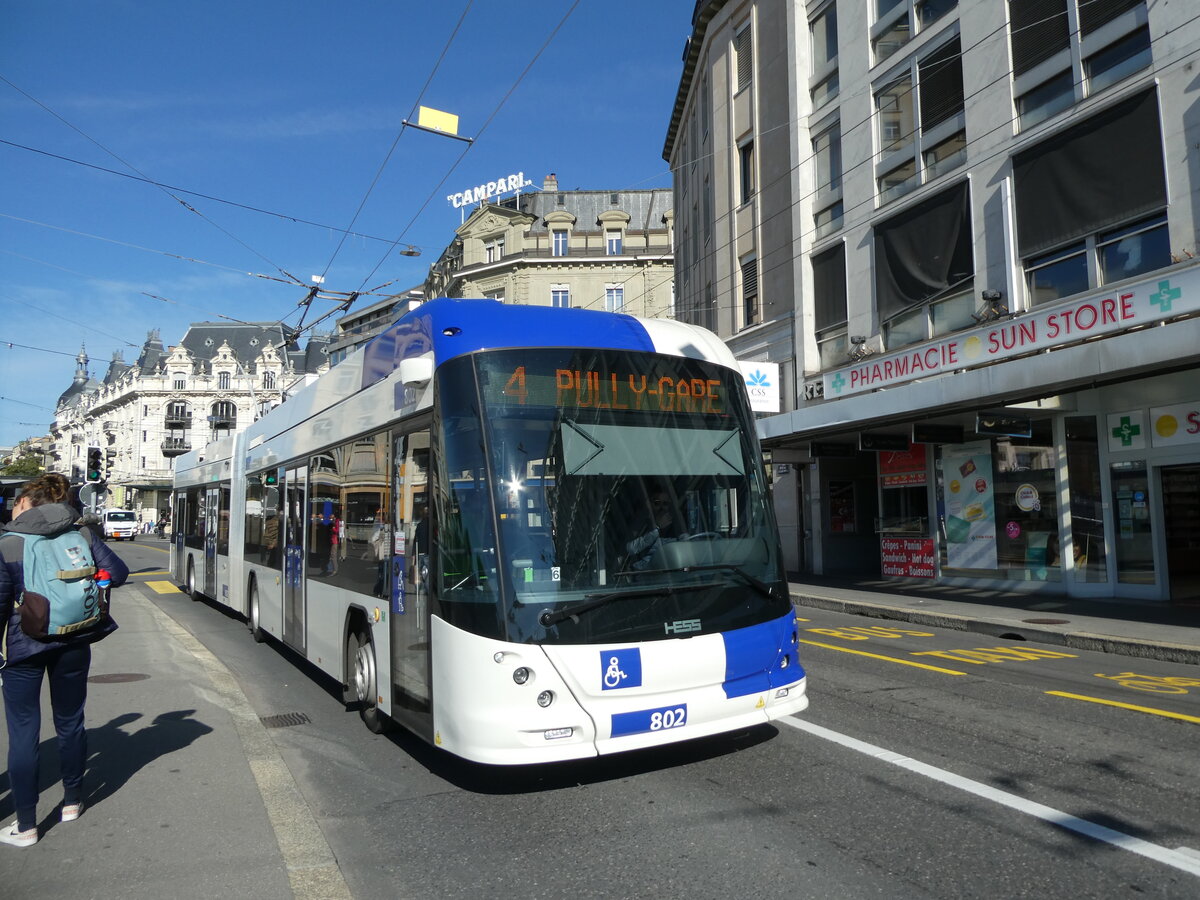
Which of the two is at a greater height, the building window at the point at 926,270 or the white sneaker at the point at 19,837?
the building window at the point at 926,270

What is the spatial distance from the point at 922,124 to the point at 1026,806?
1805 centimetres

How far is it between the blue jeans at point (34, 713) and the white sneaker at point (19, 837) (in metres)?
0.03

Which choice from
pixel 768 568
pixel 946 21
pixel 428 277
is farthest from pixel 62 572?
pixel 428 277

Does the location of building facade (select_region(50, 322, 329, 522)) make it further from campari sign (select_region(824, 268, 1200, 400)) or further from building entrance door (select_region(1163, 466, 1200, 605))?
building entrance door (select_region(1163, 466, 1200, 605))

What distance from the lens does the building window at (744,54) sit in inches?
1062

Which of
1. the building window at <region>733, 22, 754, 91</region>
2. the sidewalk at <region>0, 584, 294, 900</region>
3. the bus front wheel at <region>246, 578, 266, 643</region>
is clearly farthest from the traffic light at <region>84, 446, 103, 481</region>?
the building window at <region>733, 22, 754, 91</region>

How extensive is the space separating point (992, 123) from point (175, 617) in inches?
690

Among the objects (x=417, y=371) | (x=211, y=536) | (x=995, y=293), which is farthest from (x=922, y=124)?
(x=417, y=371)

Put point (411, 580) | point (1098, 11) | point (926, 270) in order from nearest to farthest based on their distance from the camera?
point (411, 580) → point (1098, 11) → point (926, 270)

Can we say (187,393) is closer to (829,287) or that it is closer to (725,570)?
(829,287)

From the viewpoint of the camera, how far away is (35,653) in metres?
4.41

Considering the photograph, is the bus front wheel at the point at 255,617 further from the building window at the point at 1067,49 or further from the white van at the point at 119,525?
the white van at the point at 119,525

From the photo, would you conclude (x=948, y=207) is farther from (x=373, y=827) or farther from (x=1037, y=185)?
(x=373, y=827)

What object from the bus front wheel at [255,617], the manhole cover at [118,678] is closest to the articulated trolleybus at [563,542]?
the manhole cover at [118,678]
